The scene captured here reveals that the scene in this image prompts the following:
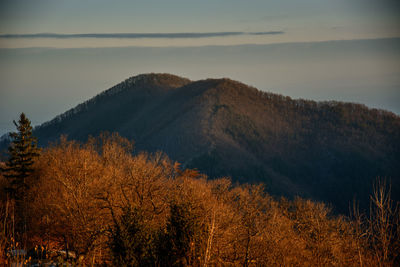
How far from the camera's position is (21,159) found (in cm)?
5394

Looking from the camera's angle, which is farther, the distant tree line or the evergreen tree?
the evergreen tree

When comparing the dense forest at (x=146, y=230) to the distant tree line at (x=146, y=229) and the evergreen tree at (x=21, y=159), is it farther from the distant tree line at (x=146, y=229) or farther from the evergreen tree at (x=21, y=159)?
the evergreen tree at (x=21, y=159)

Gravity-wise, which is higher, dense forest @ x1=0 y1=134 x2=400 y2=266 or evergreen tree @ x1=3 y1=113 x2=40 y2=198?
evergreen tree @ x1=3 y1=113 x2=40 y2=198

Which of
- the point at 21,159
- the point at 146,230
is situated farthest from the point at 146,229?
the point at 21,159

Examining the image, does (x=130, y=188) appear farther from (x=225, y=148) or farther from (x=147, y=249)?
(x=225, y=148)

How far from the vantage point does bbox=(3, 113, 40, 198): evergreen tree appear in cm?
5200

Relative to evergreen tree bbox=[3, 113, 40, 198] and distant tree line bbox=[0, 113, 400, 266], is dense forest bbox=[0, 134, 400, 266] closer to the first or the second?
distant tree line bbox=[0, 113, 400, 266]

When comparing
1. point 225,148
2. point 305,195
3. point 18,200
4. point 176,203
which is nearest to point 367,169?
point 305,195

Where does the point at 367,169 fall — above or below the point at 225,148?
below

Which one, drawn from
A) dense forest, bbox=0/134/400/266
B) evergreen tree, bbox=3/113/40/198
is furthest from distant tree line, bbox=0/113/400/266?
evergreen tree, bbox=3/113/40/198

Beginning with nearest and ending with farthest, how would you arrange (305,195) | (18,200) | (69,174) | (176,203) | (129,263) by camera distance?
(129,263) < (176,203) < (69,174) < (18,200) < (305,195)

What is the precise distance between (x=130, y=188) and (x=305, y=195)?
486 feet

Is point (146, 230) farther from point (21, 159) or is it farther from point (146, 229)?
point (21, 159)

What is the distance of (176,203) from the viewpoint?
21.4m
